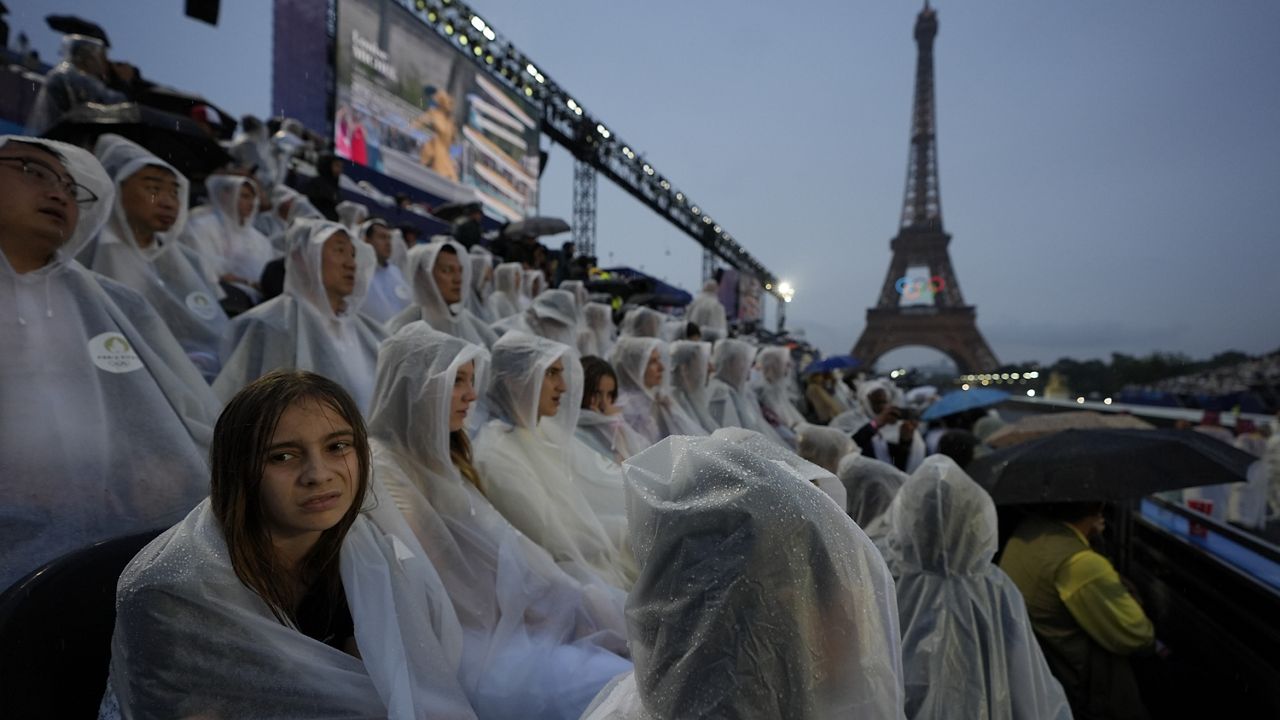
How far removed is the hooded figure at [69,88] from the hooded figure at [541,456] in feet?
15.8

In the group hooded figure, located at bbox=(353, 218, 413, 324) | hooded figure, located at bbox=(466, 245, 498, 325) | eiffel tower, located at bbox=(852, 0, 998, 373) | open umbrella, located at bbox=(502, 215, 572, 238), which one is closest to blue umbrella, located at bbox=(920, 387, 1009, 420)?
hooded figure, located at bbox=(466, 245, 498, 325)

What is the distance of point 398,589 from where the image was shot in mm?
1421

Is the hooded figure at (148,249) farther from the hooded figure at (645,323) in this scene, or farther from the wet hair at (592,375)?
the hooded figure at (645,323)

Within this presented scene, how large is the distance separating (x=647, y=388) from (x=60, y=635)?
4211 millimetres

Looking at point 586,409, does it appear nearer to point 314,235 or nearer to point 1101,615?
point 314,235

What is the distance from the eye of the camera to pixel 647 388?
17.2 ft

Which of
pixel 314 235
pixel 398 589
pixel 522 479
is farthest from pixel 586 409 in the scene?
pixel 398 589

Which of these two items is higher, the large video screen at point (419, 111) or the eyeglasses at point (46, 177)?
the large video screen at point (419, 111)

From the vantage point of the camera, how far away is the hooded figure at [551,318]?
590cm

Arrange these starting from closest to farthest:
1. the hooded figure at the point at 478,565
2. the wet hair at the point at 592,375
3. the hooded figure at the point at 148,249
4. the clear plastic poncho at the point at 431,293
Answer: the hooded figure at the point at 478,565
the hooded figure at the point at 148,249
the wet hair at the point at 592,375
the clear plastic poncho at the point at 431,293

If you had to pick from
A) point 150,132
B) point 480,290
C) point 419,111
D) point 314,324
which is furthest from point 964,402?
point 419,111

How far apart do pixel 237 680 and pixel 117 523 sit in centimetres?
103

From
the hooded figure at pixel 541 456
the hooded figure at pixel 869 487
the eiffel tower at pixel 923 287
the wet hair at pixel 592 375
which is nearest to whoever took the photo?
the hooded figure at pixel 541 456

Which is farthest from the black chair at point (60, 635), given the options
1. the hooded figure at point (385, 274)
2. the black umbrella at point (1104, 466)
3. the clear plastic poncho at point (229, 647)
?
the hooded figure at point (385, 274)
